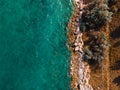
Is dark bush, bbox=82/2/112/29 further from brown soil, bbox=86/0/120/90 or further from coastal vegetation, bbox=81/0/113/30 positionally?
brown soil, bbox=86/0/120/90

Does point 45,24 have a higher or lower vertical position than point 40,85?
higher

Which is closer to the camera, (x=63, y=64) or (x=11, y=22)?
(x=63, y=64)

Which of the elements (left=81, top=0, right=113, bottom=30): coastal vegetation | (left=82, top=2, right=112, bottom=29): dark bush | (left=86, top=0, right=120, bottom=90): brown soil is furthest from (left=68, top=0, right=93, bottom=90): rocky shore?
(left=82, top=2, right=112, bottom=29): dark bush

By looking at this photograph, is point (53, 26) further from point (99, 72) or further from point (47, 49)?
point (99, 72)

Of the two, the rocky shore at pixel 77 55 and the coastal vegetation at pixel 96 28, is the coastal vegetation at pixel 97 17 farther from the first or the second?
the rocky shore at pixel 77 55

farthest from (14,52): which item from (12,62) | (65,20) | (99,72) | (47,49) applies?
(99,72)

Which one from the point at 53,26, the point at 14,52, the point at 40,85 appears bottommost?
the point at 40,85
